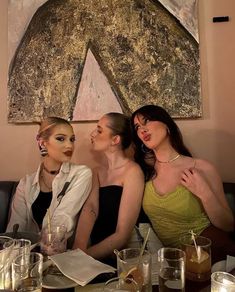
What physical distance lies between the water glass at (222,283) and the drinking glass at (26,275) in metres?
0.48

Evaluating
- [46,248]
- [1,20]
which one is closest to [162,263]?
[46,248]

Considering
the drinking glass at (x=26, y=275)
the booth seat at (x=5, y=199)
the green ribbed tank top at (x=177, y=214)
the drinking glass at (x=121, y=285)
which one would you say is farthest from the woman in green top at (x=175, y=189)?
the booth seat at (x=5, y=199)

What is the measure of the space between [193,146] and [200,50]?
586 millimetres

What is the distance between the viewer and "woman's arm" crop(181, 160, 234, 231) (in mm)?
1476

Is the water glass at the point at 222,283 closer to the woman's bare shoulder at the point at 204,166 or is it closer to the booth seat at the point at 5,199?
the woman's bare shoulder at the point at 204,166

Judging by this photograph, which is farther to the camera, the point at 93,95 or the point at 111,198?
the point at 93,95

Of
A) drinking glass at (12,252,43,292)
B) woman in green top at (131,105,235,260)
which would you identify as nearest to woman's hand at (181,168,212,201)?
woman in green top at (131,105,235,260)

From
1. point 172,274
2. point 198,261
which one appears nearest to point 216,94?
point 198,261

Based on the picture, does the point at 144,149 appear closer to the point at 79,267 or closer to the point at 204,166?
the point at 204,166

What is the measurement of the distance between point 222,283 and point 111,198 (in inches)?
36.5

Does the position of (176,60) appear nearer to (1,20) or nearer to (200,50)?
(200,50)

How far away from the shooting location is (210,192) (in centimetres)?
148

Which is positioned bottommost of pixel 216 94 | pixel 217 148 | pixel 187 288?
pixel 187 288

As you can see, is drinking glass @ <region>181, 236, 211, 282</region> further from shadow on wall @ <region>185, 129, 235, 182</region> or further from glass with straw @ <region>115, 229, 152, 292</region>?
shadow on wall @ <region>185, 129, 235, 182</region>
